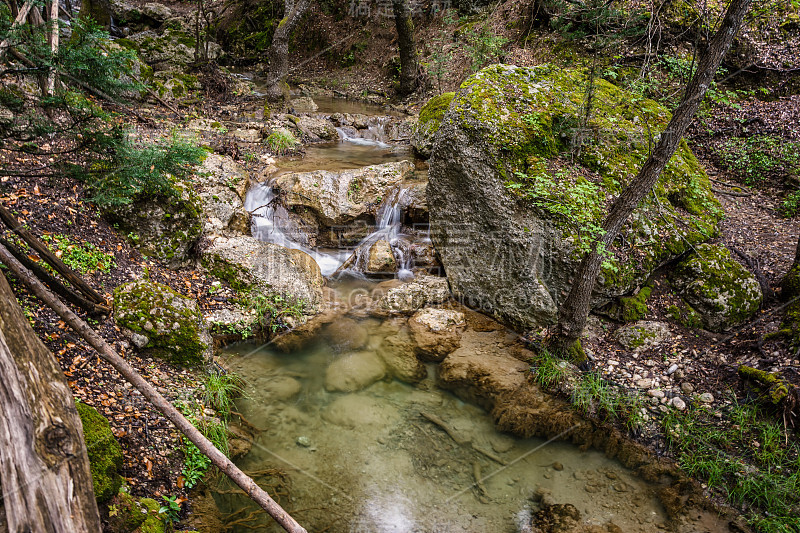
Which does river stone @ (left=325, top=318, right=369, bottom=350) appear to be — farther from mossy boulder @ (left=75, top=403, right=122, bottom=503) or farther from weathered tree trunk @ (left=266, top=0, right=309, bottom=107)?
weathered tree trunk @ (left=266, top=0, right=309, bottom=107)

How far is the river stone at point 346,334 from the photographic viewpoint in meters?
6.16

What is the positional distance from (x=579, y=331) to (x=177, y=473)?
4584mm

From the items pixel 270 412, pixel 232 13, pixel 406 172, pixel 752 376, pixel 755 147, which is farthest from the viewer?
pixel 232 13

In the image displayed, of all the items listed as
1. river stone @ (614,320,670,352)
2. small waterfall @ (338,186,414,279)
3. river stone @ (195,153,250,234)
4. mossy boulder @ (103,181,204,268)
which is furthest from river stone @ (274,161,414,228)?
river stone @ (614,320,670,352)

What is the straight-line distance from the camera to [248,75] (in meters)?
17.1

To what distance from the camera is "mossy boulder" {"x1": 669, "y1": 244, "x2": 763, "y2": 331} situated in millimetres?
5230

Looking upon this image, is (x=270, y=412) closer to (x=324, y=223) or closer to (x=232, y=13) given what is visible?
(x=324, y=223)

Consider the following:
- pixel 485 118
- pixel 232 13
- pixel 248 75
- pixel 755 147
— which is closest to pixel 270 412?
pixel 485 118

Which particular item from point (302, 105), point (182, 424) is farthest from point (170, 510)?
point (302, 105)

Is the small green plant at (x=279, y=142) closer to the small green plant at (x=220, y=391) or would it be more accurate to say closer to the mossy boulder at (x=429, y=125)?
the mossy boulder at (x=429, y=125)

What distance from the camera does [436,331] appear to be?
6219mm

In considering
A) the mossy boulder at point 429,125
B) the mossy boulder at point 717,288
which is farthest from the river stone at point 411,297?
the mossy boulder at point 429,125

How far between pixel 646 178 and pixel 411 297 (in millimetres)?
3787

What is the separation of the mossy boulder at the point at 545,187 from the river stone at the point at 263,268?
8.11 ft
